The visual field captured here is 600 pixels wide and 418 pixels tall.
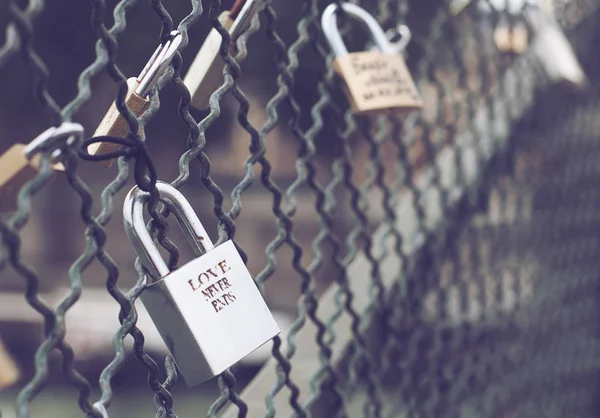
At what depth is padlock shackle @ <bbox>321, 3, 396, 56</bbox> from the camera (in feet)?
3.74

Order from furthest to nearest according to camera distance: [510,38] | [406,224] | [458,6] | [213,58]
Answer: [510,38] < [458,6] < [406,224] < [213,58]

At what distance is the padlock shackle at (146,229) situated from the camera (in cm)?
76

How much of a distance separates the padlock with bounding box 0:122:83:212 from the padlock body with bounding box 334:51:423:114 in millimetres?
510

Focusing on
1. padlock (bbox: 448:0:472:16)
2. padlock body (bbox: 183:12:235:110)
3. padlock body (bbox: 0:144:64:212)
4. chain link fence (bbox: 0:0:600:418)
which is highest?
padlock body (bbox: 183:12:235:110)

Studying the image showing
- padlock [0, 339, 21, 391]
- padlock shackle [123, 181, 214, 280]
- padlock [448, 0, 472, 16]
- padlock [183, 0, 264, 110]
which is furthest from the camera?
padlock [448, 0, 472, 16]

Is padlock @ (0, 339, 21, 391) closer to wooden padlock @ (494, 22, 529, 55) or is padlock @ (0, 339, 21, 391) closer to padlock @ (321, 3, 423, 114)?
padlock @ (321, 3, 423, 114)

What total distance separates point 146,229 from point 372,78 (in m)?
0.48

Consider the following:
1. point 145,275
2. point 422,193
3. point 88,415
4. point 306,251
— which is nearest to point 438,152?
point 422,193

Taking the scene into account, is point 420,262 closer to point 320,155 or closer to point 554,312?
point 554,312

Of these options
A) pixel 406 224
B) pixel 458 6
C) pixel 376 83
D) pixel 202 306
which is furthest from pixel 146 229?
pixel 458 6

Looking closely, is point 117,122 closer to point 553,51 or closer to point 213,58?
point 213,58

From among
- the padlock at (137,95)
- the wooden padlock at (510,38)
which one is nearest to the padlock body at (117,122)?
the padlock at (137,95)

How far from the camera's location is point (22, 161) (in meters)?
0.64

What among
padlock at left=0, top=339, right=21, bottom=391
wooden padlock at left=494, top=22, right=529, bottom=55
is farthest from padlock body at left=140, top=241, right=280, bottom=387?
wooden padlock at left=494, top=22, right=529, bottom=55
